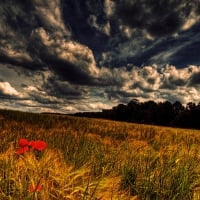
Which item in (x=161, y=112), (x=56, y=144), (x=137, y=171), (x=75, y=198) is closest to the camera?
(x=75, y=198)

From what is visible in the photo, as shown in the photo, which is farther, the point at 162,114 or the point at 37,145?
the point at 162,114

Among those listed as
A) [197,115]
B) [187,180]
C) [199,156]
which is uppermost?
[197,115]

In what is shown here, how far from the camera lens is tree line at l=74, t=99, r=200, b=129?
54750 millimetres

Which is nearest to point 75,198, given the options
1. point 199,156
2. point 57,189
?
point 57,189

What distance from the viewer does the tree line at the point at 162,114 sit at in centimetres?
5475

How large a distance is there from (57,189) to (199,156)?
2.00 meters

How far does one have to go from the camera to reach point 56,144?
182 inches

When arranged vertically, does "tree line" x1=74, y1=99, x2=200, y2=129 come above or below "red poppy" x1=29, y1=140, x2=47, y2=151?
above

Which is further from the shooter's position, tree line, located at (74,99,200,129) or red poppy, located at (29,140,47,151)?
tree line, located at (74,99,200,129)

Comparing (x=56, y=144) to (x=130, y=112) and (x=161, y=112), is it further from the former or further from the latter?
(x=130, y=112)

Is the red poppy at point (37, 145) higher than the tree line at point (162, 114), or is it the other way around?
the tree line at point (162, 114)

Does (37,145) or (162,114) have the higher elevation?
(162,114)

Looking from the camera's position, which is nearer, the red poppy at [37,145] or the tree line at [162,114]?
the red poppy at [37,145]

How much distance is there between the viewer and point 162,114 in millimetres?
66438
